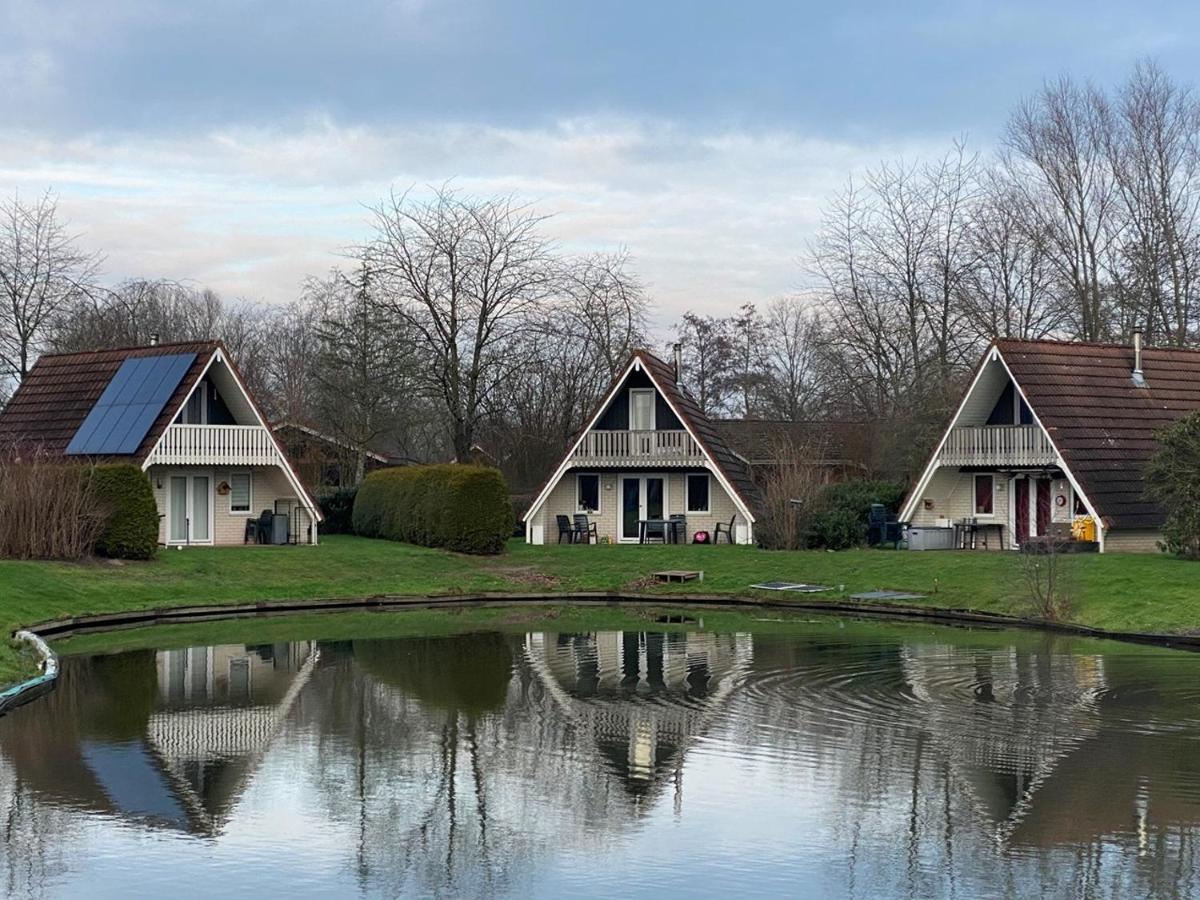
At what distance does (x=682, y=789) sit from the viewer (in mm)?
13930

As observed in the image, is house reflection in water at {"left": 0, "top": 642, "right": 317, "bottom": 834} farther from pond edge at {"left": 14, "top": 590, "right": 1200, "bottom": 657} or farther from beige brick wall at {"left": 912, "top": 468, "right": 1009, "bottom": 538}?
beige brick wall at {"left": 912, "top": 468, "right": 1009, "bottom": 538}

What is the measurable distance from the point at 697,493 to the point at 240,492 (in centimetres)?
1279

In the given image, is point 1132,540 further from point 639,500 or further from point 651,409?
point 639,500

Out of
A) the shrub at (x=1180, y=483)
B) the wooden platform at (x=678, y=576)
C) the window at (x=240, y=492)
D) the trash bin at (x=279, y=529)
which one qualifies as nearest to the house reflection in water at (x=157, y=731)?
the wooden platform at (x=678, y=576)

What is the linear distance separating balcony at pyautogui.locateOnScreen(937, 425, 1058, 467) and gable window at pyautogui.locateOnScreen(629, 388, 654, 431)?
29.5ft

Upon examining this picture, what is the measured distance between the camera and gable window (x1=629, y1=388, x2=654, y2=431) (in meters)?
45.3

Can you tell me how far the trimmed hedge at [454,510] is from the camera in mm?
40812

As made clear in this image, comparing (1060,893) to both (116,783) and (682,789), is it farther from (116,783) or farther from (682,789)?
(116,783)

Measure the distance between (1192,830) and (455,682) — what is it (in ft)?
35.1

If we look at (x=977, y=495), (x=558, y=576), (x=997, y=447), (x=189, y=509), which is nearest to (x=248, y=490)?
(x=189, y=509)

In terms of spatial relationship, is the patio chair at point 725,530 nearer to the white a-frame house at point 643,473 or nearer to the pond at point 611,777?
the white a-frame house at point 643,473

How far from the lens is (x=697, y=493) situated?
45469 mm

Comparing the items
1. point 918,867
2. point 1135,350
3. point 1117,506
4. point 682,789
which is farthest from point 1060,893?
point 1135,350

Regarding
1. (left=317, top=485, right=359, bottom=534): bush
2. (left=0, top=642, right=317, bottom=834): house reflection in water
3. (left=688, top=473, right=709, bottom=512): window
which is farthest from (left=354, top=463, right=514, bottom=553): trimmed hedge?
(left=0, top=642, right=317, bottom=834): house reflection in water
